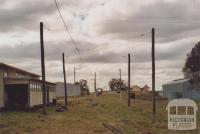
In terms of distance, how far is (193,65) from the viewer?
300 ft

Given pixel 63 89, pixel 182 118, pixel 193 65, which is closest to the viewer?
pixel 182 118

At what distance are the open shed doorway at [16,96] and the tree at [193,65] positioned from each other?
47586 millimetres

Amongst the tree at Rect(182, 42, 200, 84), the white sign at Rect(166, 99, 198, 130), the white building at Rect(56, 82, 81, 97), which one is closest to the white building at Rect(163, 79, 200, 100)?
the tree at Rect(182, 42, 200, 84)

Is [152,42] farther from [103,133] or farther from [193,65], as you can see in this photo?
[193,65]

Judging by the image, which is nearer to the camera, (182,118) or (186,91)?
(182,118)

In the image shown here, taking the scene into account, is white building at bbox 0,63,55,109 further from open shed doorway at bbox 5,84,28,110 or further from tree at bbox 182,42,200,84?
tree at bbox 182,42,200,84

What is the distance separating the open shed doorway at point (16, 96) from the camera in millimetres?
49062

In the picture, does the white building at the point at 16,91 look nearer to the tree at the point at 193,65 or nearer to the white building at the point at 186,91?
the tree at the point at 193,65

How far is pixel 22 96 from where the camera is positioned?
49.5m

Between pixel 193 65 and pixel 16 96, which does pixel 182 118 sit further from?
pixel 193 65

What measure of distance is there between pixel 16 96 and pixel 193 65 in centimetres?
5072

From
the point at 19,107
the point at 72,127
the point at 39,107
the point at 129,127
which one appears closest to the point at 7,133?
the point at 72,127

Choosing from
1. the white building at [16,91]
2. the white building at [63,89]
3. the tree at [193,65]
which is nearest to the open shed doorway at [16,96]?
the white building at [16,91]

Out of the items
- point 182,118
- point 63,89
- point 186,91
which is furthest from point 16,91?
point 63,89
